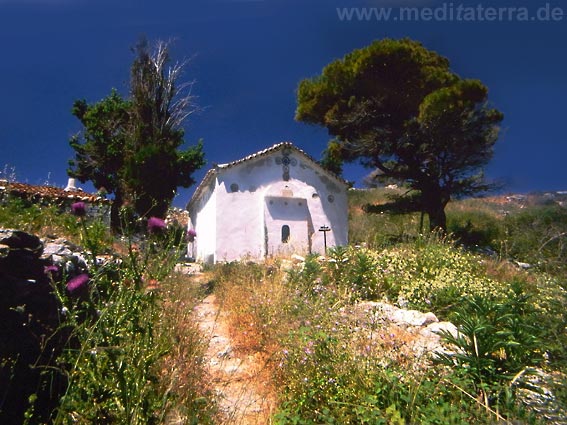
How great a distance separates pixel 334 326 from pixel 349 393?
107 centimetres

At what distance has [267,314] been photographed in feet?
17.5

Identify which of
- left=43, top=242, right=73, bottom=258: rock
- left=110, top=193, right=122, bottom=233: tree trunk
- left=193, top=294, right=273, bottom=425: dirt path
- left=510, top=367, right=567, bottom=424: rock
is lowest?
left=193, top=294, right=273, bottom=425: dirt path

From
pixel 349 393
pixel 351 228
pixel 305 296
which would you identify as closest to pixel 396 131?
pixel 351 228

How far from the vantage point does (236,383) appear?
4.12 meters

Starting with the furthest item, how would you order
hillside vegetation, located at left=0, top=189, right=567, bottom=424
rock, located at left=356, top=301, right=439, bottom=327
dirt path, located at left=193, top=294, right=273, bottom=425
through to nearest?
rock, located at left=356, top=301, right=439, bottom=327, dirt path, located at left=193, top=294, right=273, bottom=425, hillside vegetation, located at left=0, top=189, right=567, bottom=424

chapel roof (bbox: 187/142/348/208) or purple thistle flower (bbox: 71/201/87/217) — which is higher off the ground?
chapel roof (bbox: 187/142/348/208)

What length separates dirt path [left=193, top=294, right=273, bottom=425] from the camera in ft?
11.0

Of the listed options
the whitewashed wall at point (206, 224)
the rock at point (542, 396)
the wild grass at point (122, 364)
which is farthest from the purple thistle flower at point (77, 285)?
the whitewashed wall at point (206, 224)

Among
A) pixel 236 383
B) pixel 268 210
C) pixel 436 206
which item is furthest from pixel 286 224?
pixel 236 383

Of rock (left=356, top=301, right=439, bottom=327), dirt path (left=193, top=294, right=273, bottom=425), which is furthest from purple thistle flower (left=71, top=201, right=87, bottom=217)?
rock (left=356, top=301, right=439, bottom=327)

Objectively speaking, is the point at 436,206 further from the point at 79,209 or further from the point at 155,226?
the point at 79,209

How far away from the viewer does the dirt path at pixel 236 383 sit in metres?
3.36

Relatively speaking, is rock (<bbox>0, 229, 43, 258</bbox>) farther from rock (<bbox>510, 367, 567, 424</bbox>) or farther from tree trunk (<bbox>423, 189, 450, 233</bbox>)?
tree trunk (<bbox>423, 189, 450, 233</bbox>)

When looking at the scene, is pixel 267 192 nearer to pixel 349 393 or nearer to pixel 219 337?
pixel 219 337
